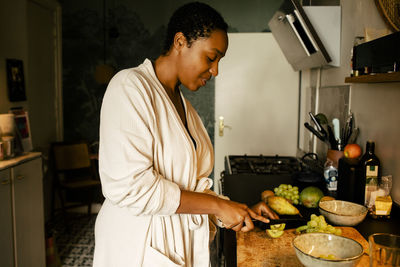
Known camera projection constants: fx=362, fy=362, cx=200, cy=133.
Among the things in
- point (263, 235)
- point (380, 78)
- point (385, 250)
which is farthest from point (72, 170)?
point (385, 250)

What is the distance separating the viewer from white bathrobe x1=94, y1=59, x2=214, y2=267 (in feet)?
3.28

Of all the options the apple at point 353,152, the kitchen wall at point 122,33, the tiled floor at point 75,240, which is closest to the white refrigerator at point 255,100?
the kitchen wall at point 122,33

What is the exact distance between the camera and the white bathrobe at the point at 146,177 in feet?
3.28

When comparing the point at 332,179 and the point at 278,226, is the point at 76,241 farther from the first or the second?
the point at 278,226

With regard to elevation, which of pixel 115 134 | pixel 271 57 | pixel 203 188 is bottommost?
pixel 203 188

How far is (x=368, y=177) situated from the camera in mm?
1626

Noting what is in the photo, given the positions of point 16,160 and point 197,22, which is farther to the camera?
point 16,160

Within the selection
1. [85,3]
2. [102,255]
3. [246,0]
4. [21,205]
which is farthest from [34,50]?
[102,255]

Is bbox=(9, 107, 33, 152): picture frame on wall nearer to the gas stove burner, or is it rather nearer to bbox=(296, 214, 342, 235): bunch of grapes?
the gas stove burner

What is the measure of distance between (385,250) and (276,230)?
0.46 meters

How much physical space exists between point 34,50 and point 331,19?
116 inches

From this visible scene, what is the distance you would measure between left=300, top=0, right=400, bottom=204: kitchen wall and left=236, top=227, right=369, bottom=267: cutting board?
1.71ft

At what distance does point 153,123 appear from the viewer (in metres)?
1.06

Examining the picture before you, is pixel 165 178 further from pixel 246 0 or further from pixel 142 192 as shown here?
pixel 246 0
